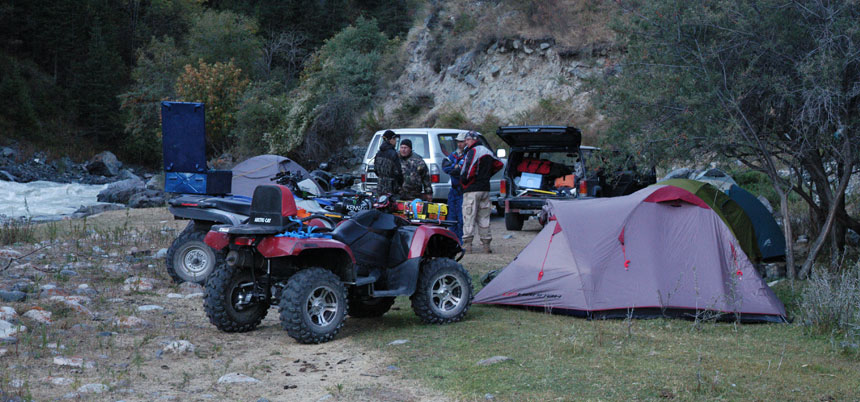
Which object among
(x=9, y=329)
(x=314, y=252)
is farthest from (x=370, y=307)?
(x=9, y=329)

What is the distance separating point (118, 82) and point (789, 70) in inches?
2051

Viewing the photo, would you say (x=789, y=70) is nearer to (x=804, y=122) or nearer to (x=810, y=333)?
(x=804, y=122)

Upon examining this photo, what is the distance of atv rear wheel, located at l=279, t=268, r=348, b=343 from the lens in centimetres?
681

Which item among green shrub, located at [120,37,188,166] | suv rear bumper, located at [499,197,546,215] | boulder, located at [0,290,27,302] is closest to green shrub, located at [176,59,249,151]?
green shrub, located at [120,37,188,166]

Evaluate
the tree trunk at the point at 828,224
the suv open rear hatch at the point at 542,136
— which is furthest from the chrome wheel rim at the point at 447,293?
the suv open rear hatch at the point at 542,136

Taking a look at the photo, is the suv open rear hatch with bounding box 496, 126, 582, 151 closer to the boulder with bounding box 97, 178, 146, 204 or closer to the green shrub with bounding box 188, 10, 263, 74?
the boulder with bounding box 97, 178, 146, 204

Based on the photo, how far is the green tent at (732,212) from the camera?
10.1 meters

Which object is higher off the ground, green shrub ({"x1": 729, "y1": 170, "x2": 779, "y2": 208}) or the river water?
green shrub ({"x1": 729, "y1": 170, "x2": 779, "y2": 208})

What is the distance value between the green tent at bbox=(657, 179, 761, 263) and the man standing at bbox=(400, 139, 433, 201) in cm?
351

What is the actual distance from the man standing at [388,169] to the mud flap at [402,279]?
13.3ft

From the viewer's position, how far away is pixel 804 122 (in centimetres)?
958

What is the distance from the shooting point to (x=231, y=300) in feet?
24.0

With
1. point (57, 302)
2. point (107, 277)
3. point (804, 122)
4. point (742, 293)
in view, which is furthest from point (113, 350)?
point (804, 122)

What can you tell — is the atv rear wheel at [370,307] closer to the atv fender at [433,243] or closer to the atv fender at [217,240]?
the atv fender at [433,243]
